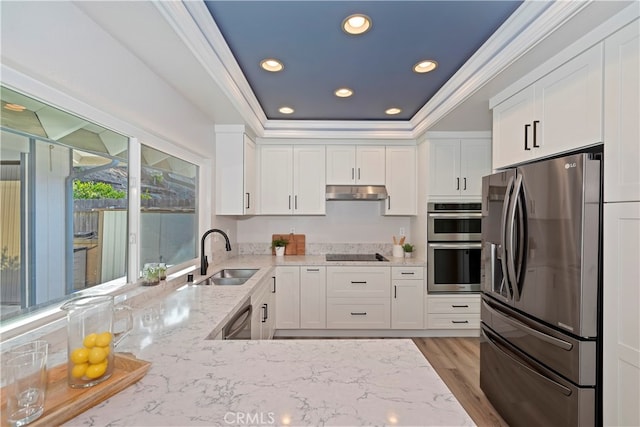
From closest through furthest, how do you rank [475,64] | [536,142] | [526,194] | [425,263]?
[526,194], [536,142], [475,64], [425,263]

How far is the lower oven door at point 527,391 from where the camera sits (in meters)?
1.43

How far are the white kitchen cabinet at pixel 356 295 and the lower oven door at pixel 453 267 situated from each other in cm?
51

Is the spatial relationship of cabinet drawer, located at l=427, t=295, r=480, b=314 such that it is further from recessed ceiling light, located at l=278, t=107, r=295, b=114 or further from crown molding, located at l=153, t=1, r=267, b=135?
crown molding, located at l=153, t=1, r=267, b=135

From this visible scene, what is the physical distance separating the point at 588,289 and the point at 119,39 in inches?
104

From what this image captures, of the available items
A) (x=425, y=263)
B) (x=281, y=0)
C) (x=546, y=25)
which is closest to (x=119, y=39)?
(x=281, y=0)

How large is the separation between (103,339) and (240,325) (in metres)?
1.02

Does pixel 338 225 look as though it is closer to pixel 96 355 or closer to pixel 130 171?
pixel 130 171

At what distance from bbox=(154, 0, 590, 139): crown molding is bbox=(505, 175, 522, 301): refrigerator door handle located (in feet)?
2.51

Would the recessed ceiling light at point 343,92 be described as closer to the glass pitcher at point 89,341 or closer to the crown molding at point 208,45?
the crown molding at point 208,45

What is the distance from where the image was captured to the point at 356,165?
12.2ft

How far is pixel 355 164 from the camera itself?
12.2ft

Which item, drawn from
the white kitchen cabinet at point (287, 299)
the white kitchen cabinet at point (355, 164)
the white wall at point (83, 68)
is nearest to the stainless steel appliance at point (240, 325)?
the white kitchen cabinet at point (287, 299)

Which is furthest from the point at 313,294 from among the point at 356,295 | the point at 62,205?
the point at 62,205

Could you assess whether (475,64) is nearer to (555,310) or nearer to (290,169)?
(555,310)
